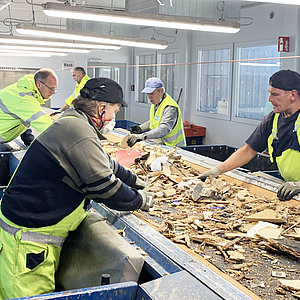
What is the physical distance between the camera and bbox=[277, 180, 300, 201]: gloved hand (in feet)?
9.74

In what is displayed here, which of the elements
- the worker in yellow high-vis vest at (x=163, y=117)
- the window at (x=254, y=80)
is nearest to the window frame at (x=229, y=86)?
the window at (x=254, y=80)

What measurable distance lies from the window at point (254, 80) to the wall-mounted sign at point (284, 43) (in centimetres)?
61

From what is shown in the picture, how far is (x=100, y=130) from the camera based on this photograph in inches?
103

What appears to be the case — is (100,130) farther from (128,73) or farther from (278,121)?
(128,73)

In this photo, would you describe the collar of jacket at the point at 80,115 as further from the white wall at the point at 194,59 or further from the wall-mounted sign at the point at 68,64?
the wall-mounted sign at the point at 68,64

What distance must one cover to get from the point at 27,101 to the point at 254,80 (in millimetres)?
5923

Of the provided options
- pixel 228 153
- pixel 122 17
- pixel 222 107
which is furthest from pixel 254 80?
pixel 122 17

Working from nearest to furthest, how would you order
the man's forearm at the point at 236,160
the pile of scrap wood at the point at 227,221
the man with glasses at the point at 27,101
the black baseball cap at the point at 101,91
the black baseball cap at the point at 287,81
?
the pile of scrap wood at the point at 227,221 → the black baseball cap at the point at 101,91 → the black baseball cap at the point at 287,81 → the man's forearm at the point at 236,160 → the man with glasses at the point at 27,101

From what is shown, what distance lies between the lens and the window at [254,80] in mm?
8594

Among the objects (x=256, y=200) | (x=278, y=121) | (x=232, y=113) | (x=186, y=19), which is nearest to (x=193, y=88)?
(x=232, y=113)

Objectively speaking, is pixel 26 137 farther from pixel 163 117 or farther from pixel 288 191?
pixel 288 191

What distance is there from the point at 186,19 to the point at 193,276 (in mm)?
3507

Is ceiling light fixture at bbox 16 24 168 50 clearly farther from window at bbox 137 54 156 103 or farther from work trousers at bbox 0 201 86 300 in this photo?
window at bbox 137 54 156 103

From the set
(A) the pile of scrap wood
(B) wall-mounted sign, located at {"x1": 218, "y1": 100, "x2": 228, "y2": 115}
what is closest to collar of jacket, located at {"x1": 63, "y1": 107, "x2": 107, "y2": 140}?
(A) the pile of scrap wood
